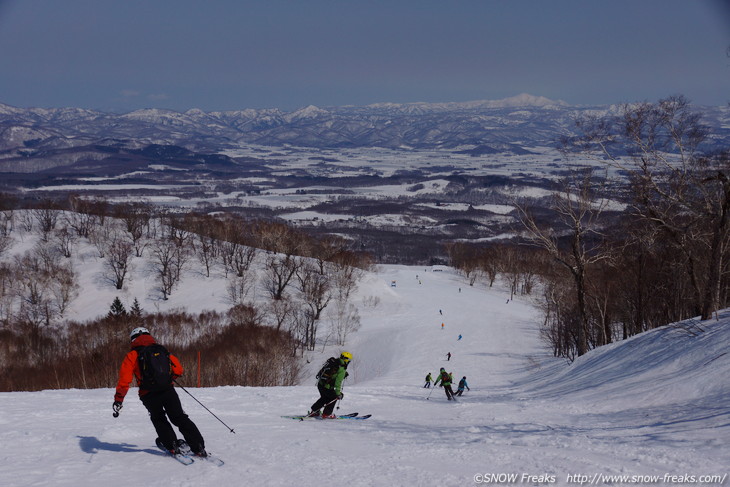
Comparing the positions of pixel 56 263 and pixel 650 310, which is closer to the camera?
pixel 650 310

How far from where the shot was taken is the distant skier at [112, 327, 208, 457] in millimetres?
7402

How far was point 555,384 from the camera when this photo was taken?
17344mm

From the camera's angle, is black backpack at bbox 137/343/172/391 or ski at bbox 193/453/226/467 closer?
ski at bbox 193/453/226/467

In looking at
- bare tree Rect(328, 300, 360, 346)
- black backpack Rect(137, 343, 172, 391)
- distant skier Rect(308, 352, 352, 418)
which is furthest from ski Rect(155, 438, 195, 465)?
bare tree Rect(328, 300, 360, 346)

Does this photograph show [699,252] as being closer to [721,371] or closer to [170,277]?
[721,371]

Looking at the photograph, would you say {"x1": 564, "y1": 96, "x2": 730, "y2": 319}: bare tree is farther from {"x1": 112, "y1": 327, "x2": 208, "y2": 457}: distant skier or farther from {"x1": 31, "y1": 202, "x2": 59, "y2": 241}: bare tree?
{"x1": 31, "y1": 202, "x2": 59, "y2": 241}: bare tree

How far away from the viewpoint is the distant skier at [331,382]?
11438 mm

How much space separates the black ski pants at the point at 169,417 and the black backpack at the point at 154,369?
17 centimetres

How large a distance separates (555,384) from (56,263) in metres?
82.2

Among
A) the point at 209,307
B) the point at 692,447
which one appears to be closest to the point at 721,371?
the point at 692,447

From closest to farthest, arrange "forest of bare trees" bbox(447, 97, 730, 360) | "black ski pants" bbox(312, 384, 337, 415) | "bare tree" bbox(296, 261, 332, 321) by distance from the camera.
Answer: "black ski pants" bbox(312, 384, 337, 415), "forest of bare trees" bbox(447, 97, 730, 360), "bare tree" bbox(296, 261, 332, 321)

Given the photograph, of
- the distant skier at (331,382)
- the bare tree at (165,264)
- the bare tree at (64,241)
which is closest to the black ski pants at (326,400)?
the distant skier at (331,382)

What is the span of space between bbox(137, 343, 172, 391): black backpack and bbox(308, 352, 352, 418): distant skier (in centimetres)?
465

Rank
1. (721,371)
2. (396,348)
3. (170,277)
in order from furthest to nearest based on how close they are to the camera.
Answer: (170,277) → (396,348) → (721,371)
